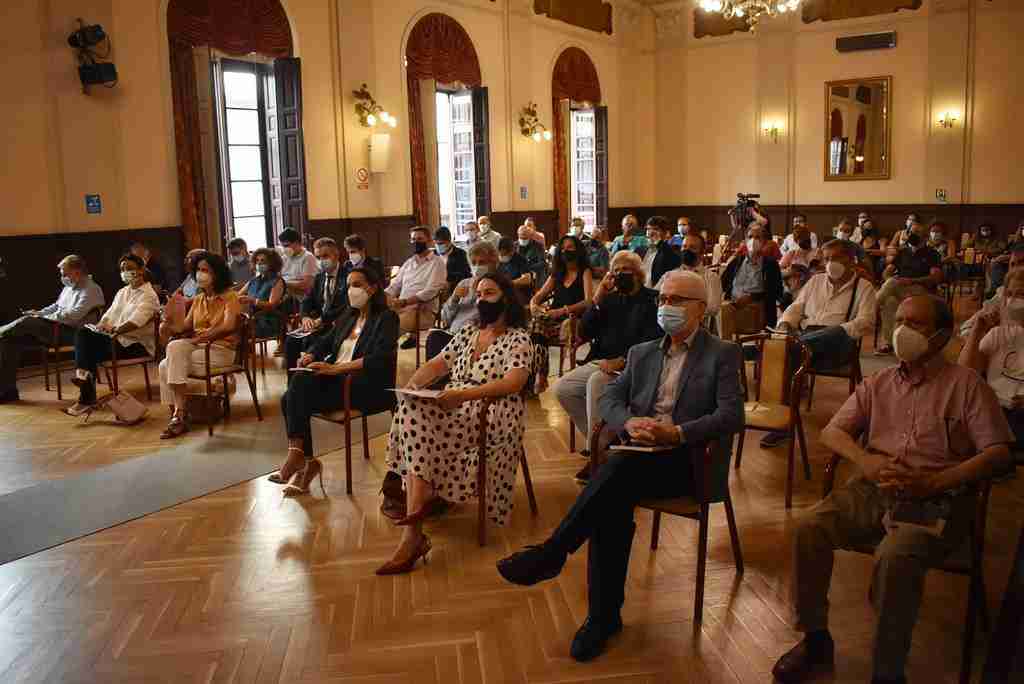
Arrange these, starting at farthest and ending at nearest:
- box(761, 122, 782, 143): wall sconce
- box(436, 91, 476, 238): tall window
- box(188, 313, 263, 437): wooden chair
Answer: box(761, 122, 782, 143): wall sconce < box(436, 91, 476, 238): tall window < box(188, 313, 263, 437): wooden chair

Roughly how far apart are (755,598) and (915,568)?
3.09 feet

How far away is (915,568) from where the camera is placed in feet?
8.52

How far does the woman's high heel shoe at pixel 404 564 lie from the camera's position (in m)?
3.75

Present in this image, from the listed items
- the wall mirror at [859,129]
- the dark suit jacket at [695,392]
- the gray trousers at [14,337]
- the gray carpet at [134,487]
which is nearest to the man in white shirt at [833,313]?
the dark suit jacket at [695,392]

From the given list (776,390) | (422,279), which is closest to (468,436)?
(776,390)

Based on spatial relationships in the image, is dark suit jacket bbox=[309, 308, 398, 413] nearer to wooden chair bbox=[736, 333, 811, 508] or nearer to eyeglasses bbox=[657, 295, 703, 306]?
eyeglasses bbox=[657, 295, 703, 306]

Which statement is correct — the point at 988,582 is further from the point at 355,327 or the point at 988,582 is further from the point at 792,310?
the point at 355,327

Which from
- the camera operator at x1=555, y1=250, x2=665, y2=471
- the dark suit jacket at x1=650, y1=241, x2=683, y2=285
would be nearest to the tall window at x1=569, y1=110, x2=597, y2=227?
the dark suit jacket at x1=650, y1=241, x2=683, y2=285

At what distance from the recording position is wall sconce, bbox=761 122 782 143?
16.2 metres

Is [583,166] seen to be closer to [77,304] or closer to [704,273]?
[704,273]

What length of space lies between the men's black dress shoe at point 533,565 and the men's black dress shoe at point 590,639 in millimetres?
229

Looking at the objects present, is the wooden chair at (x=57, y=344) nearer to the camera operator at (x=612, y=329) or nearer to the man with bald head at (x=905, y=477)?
the camera operator at (x=612, y=329)

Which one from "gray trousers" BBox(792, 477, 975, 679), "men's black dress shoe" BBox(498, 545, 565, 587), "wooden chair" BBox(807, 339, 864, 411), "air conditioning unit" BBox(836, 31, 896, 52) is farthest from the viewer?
"air conditioning unit" BBox(836, 31, 896, 52)

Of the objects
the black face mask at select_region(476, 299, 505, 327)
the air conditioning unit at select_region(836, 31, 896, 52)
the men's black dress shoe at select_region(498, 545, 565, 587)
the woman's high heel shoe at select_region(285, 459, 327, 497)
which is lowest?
the woman's high heel shoe at select_region(285, 459, 327, 497)
